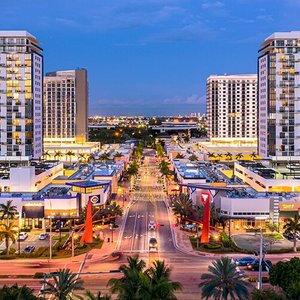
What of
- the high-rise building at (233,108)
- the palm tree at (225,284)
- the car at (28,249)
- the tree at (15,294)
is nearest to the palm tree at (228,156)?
the high-rise building at (233,108)

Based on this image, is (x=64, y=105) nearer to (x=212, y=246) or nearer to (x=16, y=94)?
(x=16, y=94)

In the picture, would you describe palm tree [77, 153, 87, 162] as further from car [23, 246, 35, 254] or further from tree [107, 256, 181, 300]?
tree [107, 256, 181, 300]

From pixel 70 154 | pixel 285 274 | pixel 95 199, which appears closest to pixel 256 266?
pixel 285 274

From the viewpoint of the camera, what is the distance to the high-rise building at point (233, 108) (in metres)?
176

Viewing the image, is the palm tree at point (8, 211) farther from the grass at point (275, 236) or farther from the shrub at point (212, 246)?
the grass at point (275, 236)

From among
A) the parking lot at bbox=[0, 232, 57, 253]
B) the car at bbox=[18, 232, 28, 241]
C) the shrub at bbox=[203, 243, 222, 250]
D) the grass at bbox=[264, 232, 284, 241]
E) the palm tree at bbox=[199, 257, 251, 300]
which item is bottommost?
the parking lot at bbox=[0, 232, 57, 253]

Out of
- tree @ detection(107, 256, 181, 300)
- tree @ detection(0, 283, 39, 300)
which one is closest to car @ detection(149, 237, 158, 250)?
A: tree @ detection(107, 256, 181, 300)

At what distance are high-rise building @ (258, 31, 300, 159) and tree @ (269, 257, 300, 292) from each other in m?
71.8

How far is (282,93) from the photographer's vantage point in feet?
348

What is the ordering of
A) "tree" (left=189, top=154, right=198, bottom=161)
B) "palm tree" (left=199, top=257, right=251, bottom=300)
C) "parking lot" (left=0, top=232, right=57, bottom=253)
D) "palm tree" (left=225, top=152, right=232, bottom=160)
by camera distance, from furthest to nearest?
"palm tree" (left=225, top=152, right=232, bottom=160)
"tree" (left=189, top=154, right=198, bottom=161)
"parking lot" (left=0, top=232, right=57, bottom=253)
"palm tree" (left=199, top=257, right=251, bottom=300)

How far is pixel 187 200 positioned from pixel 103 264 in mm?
22123

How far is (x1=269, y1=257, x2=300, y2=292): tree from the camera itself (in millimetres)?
37156

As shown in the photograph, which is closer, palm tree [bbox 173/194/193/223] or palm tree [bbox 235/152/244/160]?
palm tree [bbox 173/194/193/223]

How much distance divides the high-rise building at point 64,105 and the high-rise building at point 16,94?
66.5 m
